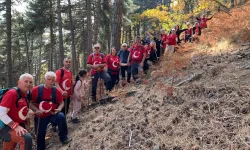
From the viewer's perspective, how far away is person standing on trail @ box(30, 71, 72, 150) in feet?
17.6

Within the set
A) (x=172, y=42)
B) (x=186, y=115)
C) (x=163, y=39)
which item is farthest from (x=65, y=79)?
(x=163, y=39)

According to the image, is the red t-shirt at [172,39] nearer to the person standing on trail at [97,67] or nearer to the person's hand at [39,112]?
the person standing on trail at [97,67]

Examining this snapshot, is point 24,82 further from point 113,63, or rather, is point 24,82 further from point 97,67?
point 113,63

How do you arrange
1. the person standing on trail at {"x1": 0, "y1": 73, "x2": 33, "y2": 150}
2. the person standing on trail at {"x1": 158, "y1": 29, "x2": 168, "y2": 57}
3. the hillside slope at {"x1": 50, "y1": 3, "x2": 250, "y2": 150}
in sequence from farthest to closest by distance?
the person standing on trail at {"x1": 158, "y1": 29, "x2": 168, "y2": 57}, the person standing on trail at {"x1": 0, "y1": 73, "x2": 33, "y2": 150}, the hillside slope at {"x1": 50, "y1": 3, "x2": 250, "y2": 150}

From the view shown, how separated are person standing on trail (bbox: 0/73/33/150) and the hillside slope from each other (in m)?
1.26

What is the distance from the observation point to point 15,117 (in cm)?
471

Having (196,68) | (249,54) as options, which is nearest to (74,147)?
(196,68)

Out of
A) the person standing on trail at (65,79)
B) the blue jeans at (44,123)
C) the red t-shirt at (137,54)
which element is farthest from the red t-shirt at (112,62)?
the blue jeans at (44,123)

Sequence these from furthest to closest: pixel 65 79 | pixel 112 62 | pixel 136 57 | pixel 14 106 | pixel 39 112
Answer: pixel 136 57 → pixel 112 62 → pixel 65 79 → pixel 39 112 → pixel 14 106

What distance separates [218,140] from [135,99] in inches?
133

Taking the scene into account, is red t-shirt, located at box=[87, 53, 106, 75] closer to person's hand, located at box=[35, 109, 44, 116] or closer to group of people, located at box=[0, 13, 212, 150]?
group of people, located at box=[0, 13, 212, 150]

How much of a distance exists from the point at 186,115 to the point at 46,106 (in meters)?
3.04

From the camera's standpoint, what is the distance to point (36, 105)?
17.8 feet

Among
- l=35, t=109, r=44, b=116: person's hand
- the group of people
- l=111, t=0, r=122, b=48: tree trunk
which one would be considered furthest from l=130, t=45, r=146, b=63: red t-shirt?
l=35, t=109, r=44, b=116: person's hand
